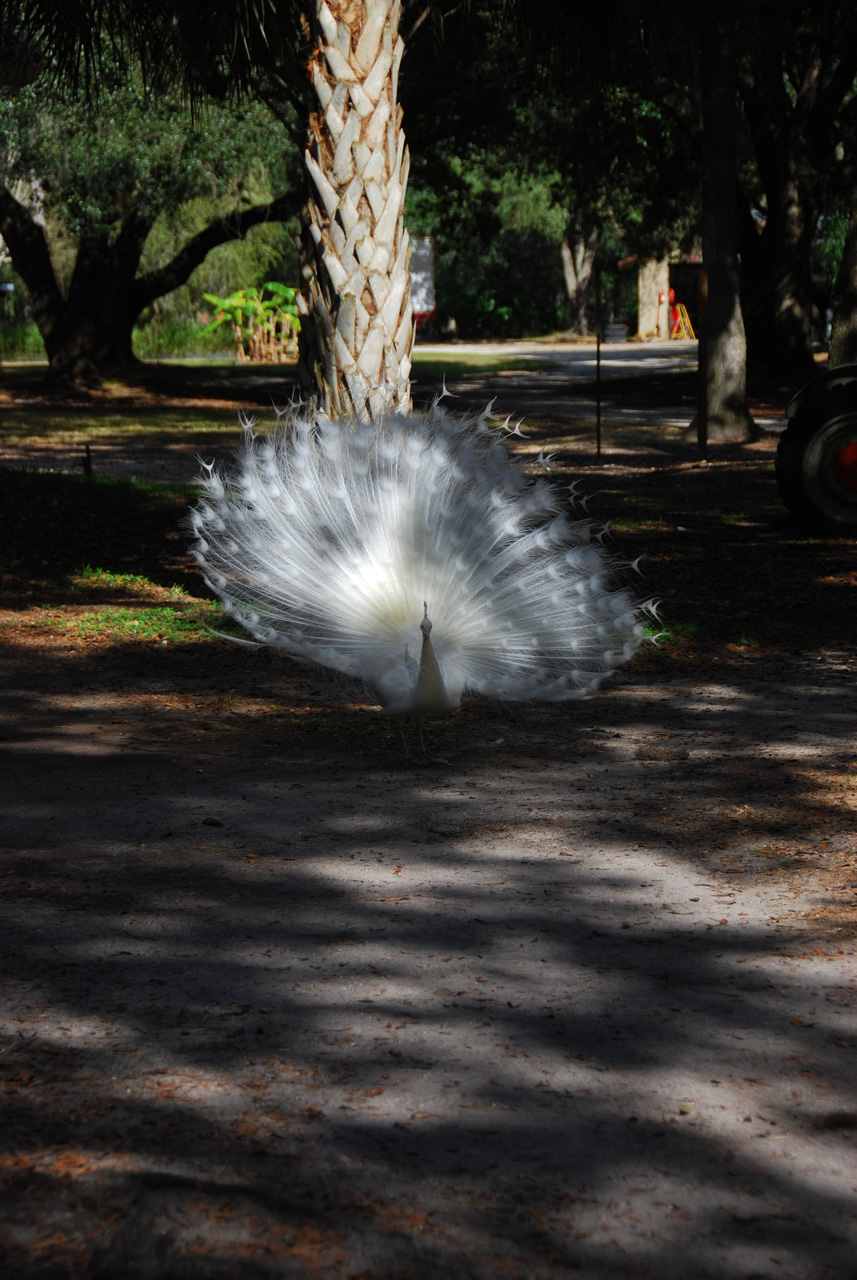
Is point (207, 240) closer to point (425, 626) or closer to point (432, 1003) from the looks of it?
point (425, 626)

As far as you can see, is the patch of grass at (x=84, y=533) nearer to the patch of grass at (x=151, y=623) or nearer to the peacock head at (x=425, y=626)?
the patch of grass at (x=151, y=623)

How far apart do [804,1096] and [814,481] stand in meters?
8.35

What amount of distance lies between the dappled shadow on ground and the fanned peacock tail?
1.49 ft

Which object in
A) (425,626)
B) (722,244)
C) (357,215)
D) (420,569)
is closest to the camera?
(425,626)

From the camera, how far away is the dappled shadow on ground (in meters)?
2.63

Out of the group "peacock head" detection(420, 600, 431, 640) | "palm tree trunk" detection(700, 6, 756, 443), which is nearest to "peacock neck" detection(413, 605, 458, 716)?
"peacock head" detection(420, 600, 431, 640)

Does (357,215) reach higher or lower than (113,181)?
lower

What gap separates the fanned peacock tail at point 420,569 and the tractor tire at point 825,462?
193 inches

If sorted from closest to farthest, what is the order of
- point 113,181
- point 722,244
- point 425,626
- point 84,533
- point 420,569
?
point 425,626
point 420,569
point 84,533
point 722,244
point 113,181

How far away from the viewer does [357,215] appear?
795cm

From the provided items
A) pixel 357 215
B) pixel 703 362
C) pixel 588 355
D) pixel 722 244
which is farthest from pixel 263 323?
pixel 357 215

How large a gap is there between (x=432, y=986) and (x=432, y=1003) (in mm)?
107

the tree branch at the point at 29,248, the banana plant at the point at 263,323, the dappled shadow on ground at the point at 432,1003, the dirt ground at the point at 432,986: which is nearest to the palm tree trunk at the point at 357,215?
the dirt ground at the point at 432,986

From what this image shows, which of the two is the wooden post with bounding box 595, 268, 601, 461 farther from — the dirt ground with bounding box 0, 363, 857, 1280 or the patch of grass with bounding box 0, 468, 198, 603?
the dirt ground with bounding box 0, 363, 857, 1280
